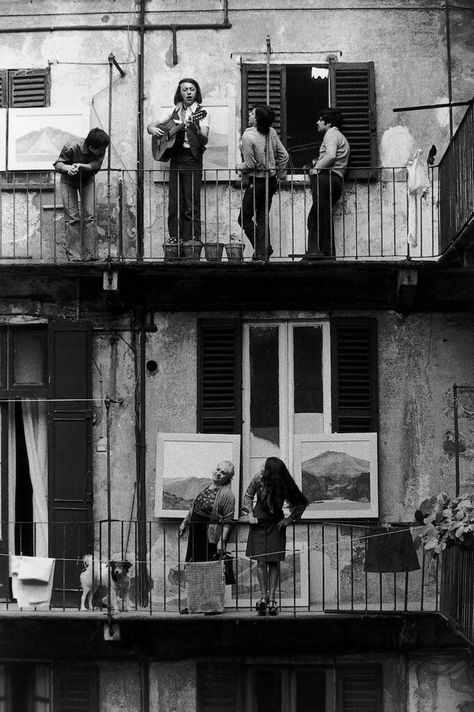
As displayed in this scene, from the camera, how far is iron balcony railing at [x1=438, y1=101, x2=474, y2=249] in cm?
1714

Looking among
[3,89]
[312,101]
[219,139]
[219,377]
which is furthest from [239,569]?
[3,89]

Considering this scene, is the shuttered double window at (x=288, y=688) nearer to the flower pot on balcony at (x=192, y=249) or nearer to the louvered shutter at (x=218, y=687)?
the louvered shutter at (x=218, y=687)

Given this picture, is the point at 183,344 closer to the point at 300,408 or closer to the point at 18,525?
the point at 300,408

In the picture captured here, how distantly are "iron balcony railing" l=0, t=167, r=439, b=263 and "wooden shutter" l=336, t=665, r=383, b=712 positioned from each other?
166 inches

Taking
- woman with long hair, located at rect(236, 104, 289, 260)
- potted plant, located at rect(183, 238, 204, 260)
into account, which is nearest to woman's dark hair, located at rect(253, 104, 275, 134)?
woman with long hair, located at rect(236, 104, 289, 260)

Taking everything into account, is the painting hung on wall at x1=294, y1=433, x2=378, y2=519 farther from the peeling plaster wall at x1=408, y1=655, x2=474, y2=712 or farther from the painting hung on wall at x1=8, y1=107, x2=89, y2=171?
the painting hung on wall at x1=8, y1=107, x2=89, y2=171

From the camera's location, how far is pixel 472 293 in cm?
1880

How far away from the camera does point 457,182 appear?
17844 mm

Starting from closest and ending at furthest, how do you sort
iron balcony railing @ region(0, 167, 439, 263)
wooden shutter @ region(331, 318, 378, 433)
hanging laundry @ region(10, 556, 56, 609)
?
hanging laundry @ region(10, 556, 56, 609) < wooden shutter @ region(331, 318, 378, 433) < iron balcony railing @ region(0, 167, 439, 263)

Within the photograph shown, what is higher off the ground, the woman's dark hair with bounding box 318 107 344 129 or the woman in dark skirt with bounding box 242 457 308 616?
the woman's dark hair with bounding box 318 107 344 129

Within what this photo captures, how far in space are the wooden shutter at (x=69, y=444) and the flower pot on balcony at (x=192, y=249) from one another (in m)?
1.27

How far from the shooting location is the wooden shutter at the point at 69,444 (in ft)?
61.1

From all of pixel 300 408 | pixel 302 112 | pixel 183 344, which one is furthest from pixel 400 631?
pixel 302 112

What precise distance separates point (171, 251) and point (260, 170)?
3.96 ft
